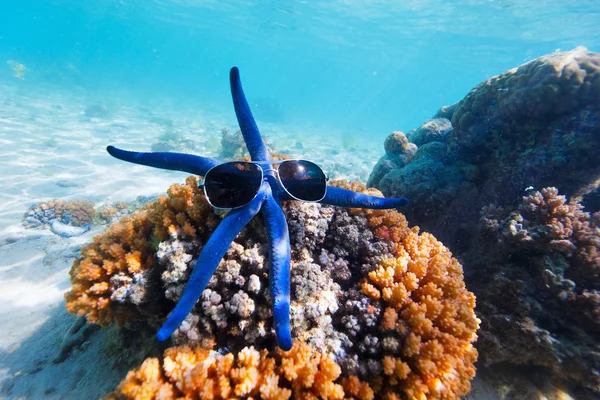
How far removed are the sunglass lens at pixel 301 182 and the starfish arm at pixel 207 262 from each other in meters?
0.33

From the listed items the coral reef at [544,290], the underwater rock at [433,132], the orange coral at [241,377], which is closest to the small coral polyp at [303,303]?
the orange coral at [241,377]

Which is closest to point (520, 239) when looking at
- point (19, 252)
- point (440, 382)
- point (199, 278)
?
point (440, 382)

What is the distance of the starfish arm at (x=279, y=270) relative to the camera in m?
2.04

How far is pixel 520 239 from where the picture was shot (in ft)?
12.8

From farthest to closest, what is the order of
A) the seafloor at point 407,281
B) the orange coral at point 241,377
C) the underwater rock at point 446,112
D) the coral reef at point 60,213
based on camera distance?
the underwater rock at point 446,112
the coral reef at point 60,213
the seafloor at point 407,281
the orange coral at point 241,377

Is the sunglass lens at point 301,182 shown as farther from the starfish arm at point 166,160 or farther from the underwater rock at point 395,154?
the underwater rock at point 395,154

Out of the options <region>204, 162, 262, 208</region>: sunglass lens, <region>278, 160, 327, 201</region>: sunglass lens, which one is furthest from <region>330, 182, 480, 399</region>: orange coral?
<region>204, 162, 262, 208</region>: sunglass lens

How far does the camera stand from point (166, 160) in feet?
9.62

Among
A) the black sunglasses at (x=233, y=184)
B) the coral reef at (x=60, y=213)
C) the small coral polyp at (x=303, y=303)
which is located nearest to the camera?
the small coral polyp at (x=303, y=303)

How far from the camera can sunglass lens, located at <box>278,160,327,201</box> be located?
2.96m

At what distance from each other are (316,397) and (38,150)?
17.6 meters

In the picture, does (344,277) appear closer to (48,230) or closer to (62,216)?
(48,230)

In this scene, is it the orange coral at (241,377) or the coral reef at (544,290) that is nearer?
the orange coral at (241,377)

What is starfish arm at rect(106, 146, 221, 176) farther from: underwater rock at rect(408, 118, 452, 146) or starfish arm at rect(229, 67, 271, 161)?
underwater rock at rect(408, 118, 452, 146)
